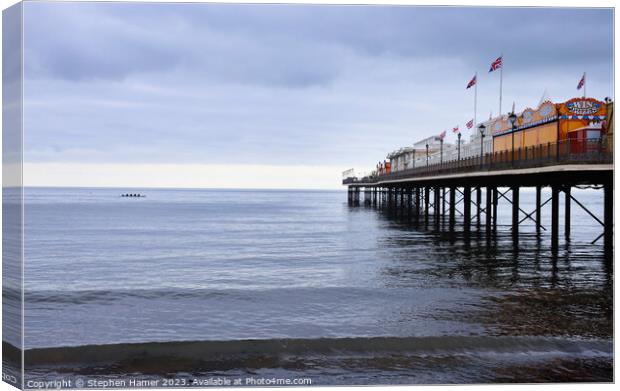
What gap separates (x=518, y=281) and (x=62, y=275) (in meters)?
14.4

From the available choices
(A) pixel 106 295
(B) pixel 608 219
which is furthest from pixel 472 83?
(A) pixel 106 295

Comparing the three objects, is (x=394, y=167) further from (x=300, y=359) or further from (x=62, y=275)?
(x=300, y=359)

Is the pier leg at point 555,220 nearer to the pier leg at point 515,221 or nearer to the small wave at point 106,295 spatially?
the pier leg at point 515,221

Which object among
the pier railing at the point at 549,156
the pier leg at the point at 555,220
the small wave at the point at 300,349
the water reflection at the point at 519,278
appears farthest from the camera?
the pier leg at the point at 555,220

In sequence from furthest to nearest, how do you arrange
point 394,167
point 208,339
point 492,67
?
point 394,167 < point 492,67 < point 208,339

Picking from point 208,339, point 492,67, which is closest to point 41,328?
point 208,339

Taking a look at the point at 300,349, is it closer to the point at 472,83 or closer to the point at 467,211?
the point at 467,211

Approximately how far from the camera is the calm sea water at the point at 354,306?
11.3 metres

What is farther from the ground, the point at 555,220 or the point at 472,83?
the point at 472,83

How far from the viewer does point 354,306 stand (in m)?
17.0

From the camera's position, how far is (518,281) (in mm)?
20391

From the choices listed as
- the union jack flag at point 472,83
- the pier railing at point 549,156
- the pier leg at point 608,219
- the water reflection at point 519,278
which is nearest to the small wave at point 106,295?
the water reflection at point 519,278

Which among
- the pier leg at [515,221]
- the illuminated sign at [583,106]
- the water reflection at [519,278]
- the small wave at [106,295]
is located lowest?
the small wave at [106,295]

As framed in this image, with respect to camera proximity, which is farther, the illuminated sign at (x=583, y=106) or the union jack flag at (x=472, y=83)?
the union jack flag at (x=472, y=83)
